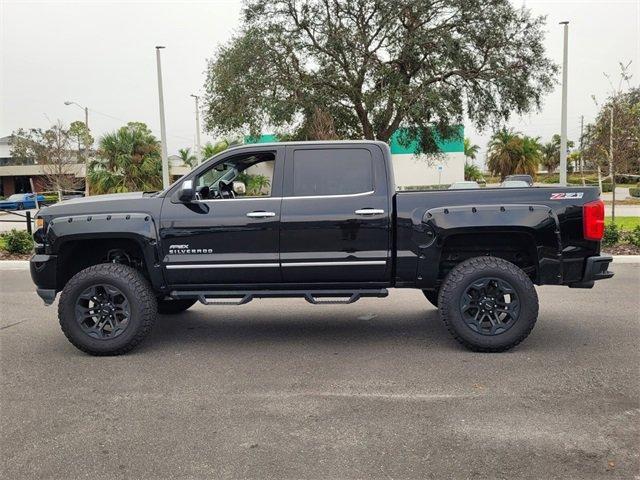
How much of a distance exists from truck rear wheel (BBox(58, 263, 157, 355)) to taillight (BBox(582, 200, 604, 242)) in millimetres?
4003

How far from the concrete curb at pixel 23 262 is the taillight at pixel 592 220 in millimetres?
6337

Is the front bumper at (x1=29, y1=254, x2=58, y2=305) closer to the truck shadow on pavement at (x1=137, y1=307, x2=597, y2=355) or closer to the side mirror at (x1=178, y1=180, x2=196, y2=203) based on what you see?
the truck shadow on pavement at (x1=137, y1=307, x2=597, y2=355)

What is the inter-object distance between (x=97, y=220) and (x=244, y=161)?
150 cm

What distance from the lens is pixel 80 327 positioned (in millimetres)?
5395

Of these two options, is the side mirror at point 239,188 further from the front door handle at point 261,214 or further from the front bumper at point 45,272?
the front bumper at point 45,272

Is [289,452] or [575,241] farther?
[575,241]

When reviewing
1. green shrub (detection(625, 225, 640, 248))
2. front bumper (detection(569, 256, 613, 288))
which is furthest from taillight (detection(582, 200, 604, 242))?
green shrub (detection(625, 225, 640, 248))

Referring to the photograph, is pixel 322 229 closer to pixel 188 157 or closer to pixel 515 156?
pixel 188 157

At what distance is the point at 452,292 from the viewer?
520cm

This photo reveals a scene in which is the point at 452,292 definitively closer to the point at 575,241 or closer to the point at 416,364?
the point at 416,364

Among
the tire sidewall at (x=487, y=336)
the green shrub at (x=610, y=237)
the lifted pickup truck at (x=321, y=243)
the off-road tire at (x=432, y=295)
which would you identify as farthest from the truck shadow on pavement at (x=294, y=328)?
the green shrub at (x=610, y=237)

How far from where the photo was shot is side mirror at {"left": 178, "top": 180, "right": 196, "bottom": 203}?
210 inches

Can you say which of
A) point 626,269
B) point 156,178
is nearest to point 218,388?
point 626,269

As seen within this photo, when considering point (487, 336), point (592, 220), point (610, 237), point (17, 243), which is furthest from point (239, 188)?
point (17, 243)
